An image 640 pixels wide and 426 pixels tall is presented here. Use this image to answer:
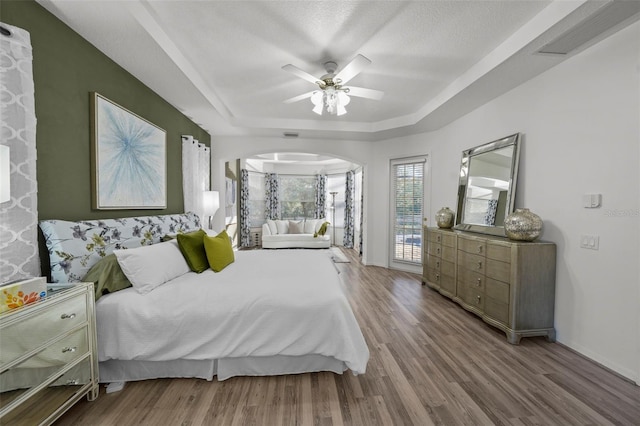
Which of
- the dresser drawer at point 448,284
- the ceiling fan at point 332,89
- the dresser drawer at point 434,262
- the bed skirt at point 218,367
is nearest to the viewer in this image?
the bed skirt at point 218,367

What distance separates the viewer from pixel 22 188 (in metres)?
1.52

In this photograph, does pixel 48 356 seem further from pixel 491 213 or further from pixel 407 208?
pixel 407 208

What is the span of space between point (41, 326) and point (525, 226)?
3486mm

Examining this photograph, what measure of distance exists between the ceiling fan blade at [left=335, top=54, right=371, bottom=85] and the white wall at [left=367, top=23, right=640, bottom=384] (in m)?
1.82

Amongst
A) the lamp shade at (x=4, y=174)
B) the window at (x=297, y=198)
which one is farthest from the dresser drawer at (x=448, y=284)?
the window at (x=297, y=198)

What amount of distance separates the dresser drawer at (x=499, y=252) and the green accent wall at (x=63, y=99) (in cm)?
363

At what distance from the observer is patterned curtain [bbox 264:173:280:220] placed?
26.6 ft

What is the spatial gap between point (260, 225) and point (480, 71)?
22.2 feet

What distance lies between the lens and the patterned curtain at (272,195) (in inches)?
319

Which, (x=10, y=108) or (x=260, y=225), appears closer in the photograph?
(x=10, y=108)

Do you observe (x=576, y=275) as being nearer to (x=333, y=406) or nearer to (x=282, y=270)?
(x=333, y=406)

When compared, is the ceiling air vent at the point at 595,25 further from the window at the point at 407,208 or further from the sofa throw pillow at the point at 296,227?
the sofa throw pillow at the point at 296,227

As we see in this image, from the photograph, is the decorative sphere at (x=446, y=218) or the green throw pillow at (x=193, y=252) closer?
the green throw pillow at (x=193, y=252)

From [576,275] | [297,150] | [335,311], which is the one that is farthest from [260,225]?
[576,275]
